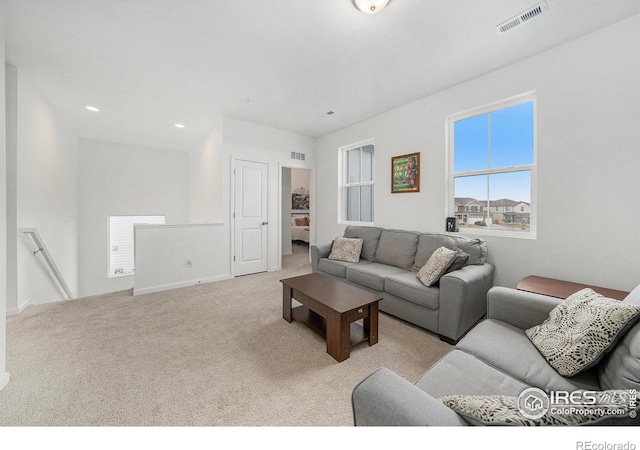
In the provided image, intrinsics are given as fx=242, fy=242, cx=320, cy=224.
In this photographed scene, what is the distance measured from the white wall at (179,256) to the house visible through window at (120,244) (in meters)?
3.10

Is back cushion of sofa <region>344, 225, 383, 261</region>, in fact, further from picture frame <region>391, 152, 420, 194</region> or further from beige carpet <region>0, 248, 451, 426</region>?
beige carpet <region>0, 248, 451, 426</region>

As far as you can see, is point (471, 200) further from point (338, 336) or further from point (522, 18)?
point (338, 336)

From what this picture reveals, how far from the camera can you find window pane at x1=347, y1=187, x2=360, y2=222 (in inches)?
181

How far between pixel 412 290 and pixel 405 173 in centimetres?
189

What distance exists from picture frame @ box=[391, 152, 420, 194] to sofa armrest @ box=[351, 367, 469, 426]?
3039 mm

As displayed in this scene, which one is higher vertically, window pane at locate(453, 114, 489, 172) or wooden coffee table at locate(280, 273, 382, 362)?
Result: window pane at locate(453, 114, 489, 172)

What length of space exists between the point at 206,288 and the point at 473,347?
3487mm

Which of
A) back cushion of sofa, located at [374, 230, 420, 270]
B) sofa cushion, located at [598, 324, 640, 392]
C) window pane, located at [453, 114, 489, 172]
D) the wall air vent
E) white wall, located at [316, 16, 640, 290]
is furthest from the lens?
the wall air vent

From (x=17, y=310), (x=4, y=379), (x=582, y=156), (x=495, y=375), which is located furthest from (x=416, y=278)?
(x=17, y=310)

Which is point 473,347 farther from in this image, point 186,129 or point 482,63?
point 186,129

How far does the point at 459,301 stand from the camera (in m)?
2.07

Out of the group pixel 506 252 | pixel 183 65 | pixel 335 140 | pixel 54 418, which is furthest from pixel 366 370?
pixel 335 140

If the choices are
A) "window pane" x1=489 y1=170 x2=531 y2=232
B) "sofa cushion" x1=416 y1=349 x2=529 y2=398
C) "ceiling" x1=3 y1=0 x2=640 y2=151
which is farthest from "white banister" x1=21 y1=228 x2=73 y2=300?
"window pane" x1=489 y1=170 x2=531 y2=232

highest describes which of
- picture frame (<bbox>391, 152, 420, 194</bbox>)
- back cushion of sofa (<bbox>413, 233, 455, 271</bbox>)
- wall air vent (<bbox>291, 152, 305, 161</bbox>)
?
wall air vent (<bbox>291, 152, 305, 161</bbox>)
